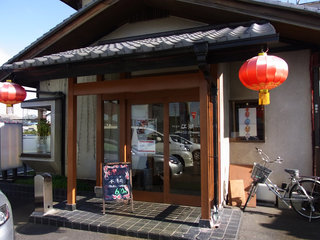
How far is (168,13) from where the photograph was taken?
20.4 feet

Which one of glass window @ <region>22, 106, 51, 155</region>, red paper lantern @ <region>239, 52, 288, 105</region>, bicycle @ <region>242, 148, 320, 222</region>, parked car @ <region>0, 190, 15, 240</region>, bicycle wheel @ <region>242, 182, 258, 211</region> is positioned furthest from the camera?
glass window @ <region>22, 106, 51, 155</region>

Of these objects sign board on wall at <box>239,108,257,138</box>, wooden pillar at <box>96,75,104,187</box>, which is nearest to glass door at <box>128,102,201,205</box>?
wooden pillar at <box>96,75,104,187</box>

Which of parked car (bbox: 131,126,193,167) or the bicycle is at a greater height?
parked car (bbox: 131,126,193,167)

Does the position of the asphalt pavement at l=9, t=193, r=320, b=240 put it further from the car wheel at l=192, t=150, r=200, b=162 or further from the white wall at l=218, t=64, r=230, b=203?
the car wheel at l=192, t=150, r=200, b=162

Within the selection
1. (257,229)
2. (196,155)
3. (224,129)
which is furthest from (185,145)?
(257,229)

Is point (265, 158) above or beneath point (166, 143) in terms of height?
beneath

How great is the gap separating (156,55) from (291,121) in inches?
148

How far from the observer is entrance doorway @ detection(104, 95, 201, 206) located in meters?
5.91

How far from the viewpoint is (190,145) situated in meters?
5.94

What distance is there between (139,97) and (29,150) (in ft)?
14.6

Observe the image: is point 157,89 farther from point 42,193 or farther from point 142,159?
point 42,193

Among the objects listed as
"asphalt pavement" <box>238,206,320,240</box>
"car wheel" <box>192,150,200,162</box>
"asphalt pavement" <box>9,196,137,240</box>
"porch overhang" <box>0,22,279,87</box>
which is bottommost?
"asphalt pavement" <box>9,196,137,240</box>

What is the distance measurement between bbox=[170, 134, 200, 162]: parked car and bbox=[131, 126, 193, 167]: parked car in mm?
67

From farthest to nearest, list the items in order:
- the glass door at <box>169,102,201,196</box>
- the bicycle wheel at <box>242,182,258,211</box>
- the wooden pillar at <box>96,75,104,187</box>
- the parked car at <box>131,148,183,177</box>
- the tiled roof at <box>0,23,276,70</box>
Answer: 1. the wooden pillar at <box>96,75,104,187</box>
2. the parked car at <box>131,148,183,177</box>
3. the glass door at <box>169,102,201,196</box>
4. the bicycle wheel at <box>242,182,258,211</box>
5. the tiled roof at <box>0,23,276,70</box>
